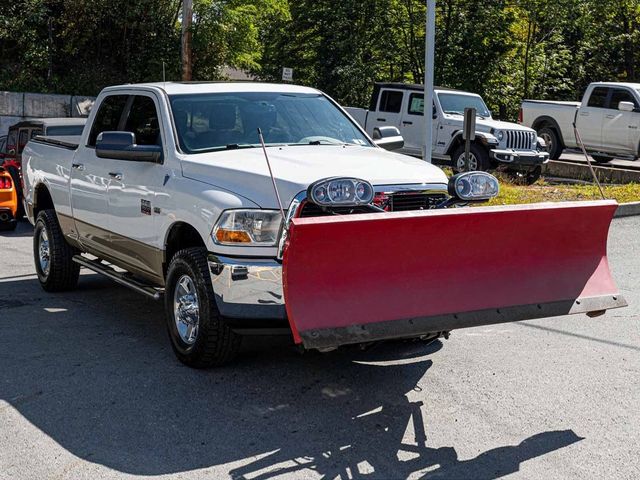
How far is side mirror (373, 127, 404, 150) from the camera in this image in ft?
26.0

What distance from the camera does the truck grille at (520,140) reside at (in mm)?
18891

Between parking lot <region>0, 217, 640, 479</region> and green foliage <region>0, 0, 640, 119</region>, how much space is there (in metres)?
21.3

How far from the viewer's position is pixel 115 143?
6.95 metres

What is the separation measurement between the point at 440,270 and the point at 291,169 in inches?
48.3

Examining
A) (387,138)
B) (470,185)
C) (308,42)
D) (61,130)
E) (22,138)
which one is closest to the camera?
(470,185)

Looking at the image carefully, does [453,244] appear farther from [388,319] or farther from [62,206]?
[62,206]

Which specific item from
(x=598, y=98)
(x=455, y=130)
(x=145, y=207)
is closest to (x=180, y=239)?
(x=145, y=207)

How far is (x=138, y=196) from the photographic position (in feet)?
23.4

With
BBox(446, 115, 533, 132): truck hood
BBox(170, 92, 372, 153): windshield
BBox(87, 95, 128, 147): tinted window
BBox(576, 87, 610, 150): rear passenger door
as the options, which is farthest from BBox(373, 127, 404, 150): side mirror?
BBox(576, 87, 610, 150): rear passenger door

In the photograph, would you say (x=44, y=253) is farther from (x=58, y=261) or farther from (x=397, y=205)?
(x=397, y=205)

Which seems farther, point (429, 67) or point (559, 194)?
point (429, 67)

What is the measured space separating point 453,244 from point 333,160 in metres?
1.27

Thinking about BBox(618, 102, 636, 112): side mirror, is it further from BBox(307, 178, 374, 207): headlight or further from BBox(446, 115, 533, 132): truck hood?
BBox(307, 178, 374, 207): headlight

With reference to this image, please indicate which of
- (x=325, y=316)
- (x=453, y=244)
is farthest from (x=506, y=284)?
(x=325, y=316)
